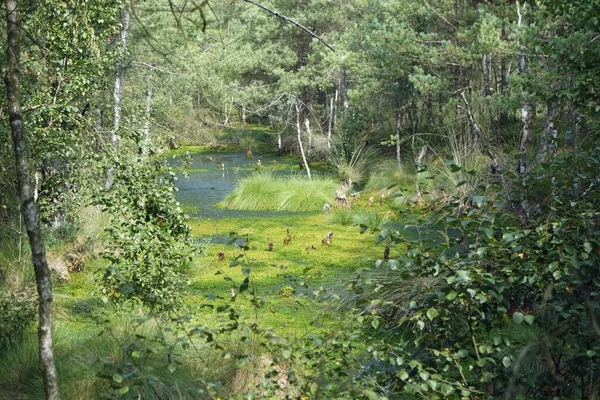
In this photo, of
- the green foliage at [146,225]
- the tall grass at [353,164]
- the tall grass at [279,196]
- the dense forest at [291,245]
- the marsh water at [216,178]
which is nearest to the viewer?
the dense forest at [291,245]

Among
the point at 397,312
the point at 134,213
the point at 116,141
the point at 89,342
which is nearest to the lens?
the point at 89,342

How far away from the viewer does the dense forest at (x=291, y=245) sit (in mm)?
3270

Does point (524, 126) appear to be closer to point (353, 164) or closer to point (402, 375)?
point (402, 375)

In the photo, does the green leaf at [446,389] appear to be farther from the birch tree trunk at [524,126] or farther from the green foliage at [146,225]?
the birch tree trunk at [524,126]

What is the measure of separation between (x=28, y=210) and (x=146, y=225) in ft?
10.3

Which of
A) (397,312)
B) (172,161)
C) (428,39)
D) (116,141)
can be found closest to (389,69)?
(428,39)

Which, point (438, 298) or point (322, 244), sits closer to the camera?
point (438, 298)

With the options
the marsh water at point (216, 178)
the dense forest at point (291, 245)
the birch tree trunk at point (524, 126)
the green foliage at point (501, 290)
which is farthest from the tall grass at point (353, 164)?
the green foliage at point (501, 290)

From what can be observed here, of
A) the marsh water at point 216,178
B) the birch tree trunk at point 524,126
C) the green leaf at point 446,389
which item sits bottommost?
the marsh water at point 216,178

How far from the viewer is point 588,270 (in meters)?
3.52

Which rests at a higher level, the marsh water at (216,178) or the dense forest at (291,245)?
the dense forest at (291,245)

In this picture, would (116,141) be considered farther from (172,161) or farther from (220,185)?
(172,161)

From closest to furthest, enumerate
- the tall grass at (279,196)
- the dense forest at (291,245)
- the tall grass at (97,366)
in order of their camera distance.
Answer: the dense forest at (291,245) < the tall grass at (97,366) < the tall grass at (279,196)

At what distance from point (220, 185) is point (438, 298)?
1637 cm
